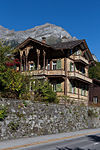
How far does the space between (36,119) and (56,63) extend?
18.8m

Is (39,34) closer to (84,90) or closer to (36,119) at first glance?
(84,90)

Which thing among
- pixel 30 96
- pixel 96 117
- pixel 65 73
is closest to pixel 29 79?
pixel 30 96

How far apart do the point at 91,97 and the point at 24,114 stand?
3449 centimetres

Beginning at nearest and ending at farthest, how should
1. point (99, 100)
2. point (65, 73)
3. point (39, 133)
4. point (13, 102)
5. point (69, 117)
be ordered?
point (13, 102) → point (39, 133) → point (69, 117) → point (65, 73) → point (99, 100)

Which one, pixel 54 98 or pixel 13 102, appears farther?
pixel 54 98

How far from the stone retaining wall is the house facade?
34.0ft

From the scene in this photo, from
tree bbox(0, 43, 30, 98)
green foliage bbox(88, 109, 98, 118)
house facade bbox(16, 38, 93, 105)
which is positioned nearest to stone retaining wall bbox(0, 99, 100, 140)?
tree bbox(0, 43, 30, 98)

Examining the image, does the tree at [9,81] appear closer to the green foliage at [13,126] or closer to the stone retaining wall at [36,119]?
the stone retaining wall at [36,119]

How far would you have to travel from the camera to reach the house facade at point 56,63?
33656 millimetres

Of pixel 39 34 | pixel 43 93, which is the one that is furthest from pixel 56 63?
pixel 39 34

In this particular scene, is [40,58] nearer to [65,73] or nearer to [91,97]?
[65,73]

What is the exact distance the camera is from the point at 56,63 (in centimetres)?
3544

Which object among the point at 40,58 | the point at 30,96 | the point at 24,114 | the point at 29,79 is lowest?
the point at 24,114

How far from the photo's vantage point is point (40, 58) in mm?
36375
